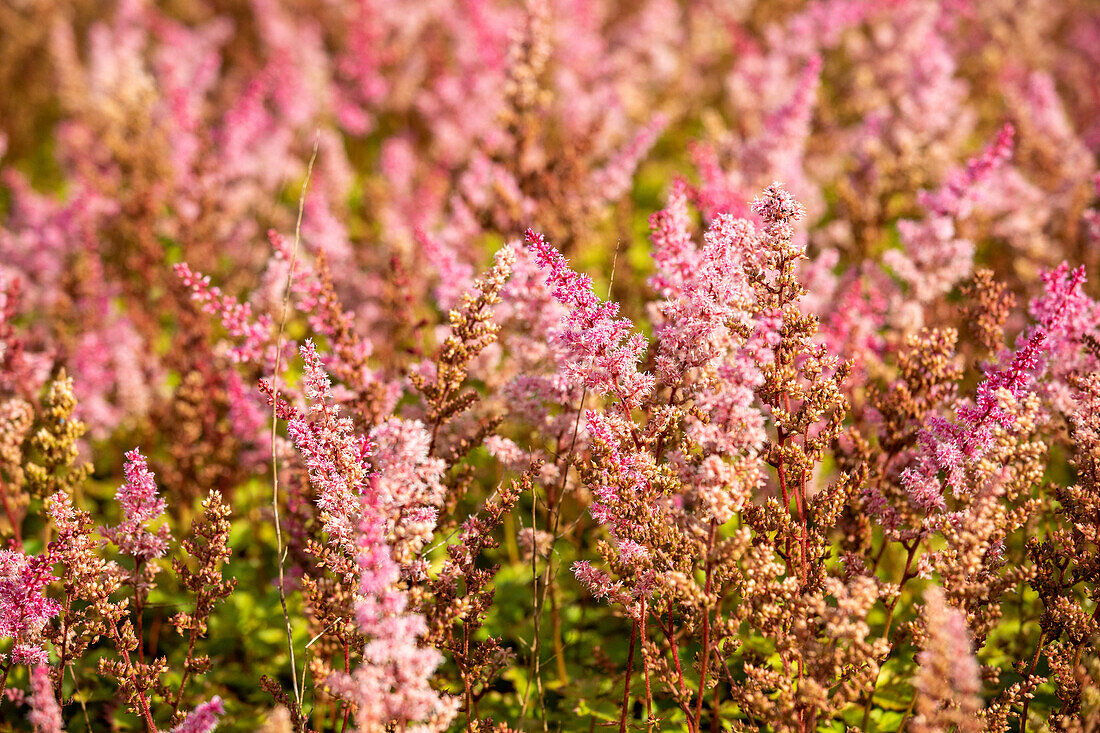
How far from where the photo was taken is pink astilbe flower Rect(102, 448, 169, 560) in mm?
3162

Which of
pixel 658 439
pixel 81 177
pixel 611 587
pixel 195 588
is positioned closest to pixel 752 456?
pixel 658 439

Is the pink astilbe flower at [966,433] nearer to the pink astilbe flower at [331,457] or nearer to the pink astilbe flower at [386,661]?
the pink astilbe flower at [386,661]

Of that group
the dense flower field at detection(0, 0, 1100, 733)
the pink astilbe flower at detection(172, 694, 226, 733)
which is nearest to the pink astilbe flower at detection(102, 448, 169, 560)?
the dense flower field at detection(0, 0, 1100, 733)

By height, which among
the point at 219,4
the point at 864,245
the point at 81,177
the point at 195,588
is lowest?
the point at 195,588

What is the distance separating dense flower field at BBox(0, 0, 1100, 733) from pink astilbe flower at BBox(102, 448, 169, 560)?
0.02 metres

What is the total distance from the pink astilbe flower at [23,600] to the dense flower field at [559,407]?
16 millimetres

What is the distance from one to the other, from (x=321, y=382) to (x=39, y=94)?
30.4 ft

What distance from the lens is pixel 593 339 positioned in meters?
3.10

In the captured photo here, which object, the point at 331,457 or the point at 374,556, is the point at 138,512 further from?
the point at 374,556

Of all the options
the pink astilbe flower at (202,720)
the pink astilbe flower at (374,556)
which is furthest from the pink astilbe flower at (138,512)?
the pink astilbe flower at (202,720)

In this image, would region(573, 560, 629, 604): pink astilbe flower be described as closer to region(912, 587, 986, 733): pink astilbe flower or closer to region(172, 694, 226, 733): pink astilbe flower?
region(912, 587, 986, 733): pink astilbe flower

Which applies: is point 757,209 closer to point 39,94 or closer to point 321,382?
point 321,382

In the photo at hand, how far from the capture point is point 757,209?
3164 mm

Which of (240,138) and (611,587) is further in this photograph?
(240,138)
